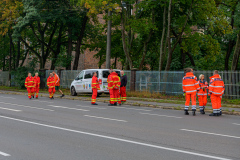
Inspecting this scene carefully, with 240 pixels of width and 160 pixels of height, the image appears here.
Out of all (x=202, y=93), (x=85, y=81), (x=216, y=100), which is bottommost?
(x=216, y=100)

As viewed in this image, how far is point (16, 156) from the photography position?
22.0 feet

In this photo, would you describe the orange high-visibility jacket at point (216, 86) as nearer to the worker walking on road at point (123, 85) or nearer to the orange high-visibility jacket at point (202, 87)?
the orange high-visibility jacket at point (202, 87)

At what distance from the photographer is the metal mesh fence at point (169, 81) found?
22312mm

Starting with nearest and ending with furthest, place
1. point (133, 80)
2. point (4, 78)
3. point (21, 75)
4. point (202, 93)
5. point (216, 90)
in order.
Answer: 1. point (216, 90)
2. point (202, 93)
3. point (133, 80)
4. point (21, 75)
5. point (4, 78)

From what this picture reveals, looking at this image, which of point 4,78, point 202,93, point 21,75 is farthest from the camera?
point 4,78

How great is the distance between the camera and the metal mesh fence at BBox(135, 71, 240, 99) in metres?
22.3

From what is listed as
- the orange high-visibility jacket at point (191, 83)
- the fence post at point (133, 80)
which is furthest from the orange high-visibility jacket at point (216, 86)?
the fence post at point (133, 80)

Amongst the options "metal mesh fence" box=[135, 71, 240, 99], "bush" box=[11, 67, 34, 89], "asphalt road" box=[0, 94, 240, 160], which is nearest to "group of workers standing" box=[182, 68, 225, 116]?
"asphalt road" box=[0, 94, 240, 160]

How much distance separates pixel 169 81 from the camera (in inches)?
1024

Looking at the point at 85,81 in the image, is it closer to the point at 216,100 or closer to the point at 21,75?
the point at 216,100

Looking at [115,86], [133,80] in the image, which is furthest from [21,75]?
[115,86]

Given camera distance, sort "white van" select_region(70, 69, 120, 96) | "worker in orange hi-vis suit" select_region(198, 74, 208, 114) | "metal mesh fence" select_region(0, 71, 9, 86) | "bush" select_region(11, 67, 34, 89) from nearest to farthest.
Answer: "worker in orange hi-vis suit" select_region(198, 74, 208, 114) → "white van" select_region(70, 69, 120, 96) → "bush" select_region(11, 67, 34, 89) → "metal mesh fence" select_region(0, 71, 9, 86)

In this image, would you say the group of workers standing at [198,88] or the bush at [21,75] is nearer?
the group of workers standing at [198,88]

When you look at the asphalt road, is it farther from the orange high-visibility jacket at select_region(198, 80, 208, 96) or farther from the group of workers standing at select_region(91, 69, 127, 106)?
the group of workers standing at select_region(91, 69, 127, 106)
